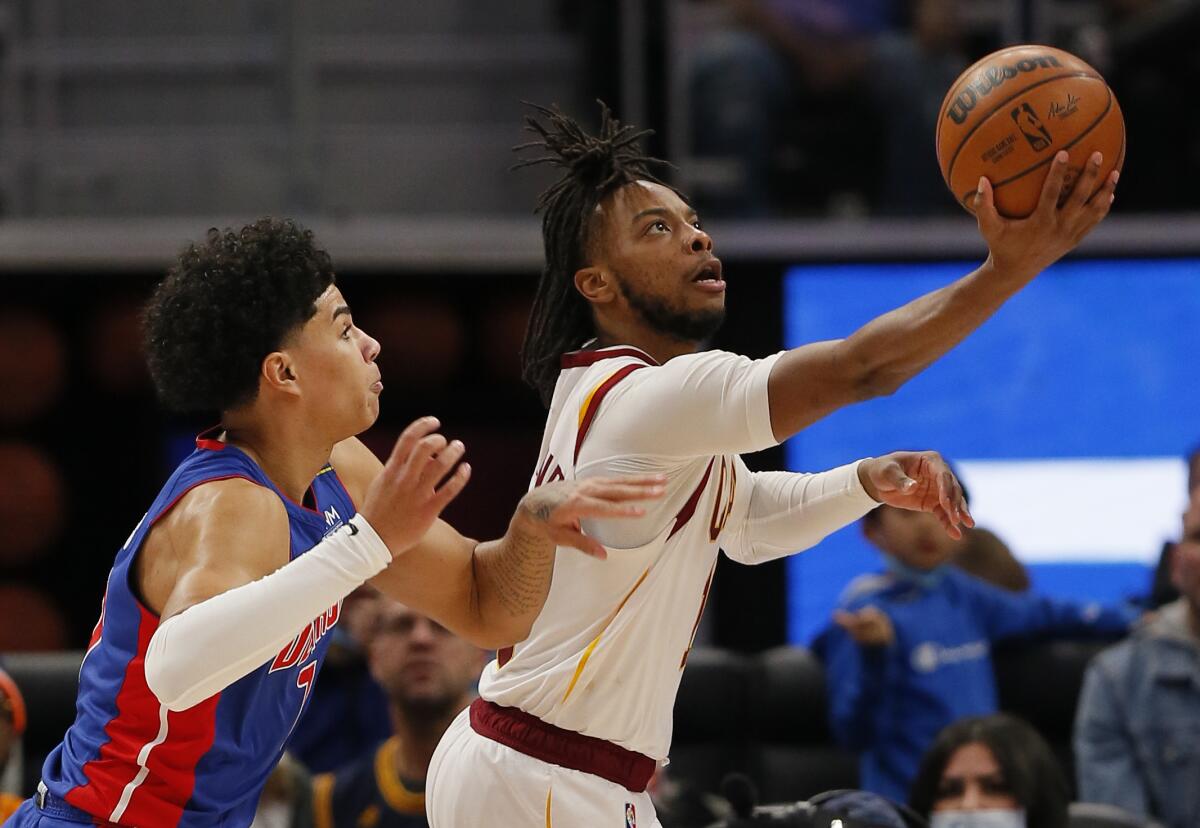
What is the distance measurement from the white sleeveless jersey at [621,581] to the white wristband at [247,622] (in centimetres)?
63

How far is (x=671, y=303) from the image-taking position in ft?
12.9

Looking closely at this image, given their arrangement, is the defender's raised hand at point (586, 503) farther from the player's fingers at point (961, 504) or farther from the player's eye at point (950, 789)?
the player's eye at point (950, 789)

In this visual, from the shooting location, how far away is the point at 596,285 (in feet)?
13.1

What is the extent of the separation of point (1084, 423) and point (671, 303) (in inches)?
224

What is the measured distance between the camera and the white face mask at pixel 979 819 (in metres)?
5.39

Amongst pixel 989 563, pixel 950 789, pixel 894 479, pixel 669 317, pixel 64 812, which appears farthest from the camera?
pixel 989 563

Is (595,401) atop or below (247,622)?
atop

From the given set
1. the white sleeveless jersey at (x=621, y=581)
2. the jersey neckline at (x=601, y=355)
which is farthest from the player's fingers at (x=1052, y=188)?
the jersey neckline at (x=601, y=355)

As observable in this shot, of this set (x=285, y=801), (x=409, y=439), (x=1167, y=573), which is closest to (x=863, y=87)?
(x=1167, y=573)

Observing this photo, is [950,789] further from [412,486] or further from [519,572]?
[412,486]

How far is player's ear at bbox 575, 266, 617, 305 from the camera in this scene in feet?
13.1

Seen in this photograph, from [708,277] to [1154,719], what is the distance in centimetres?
319

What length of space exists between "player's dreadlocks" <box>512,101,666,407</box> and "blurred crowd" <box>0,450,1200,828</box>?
1513 millimetres

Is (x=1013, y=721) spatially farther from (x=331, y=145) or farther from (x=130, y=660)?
(x=331, y=145)
